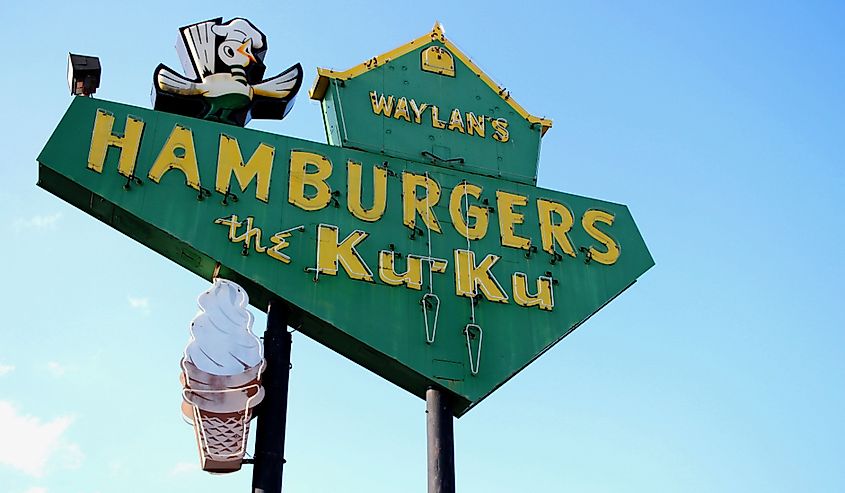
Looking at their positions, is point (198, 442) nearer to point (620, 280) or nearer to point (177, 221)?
point (177, 221)

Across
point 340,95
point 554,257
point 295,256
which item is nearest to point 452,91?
point 340,95

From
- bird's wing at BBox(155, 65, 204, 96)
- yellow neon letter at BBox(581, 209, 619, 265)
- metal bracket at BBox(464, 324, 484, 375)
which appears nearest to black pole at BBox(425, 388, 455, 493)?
metal bracket at BBox(464, 324, 484, 375)

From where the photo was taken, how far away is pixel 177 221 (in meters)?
10.9

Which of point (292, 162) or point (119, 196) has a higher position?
point (292, 162)

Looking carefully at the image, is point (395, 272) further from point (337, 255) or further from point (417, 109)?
point (417, 109)

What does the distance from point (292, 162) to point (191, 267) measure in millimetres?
1793

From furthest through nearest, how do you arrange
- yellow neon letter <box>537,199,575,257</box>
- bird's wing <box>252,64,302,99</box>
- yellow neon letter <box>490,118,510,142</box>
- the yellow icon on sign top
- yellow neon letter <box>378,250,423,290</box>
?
the yellow icon on sign top, yellow neon letter <box>490,118,510,142</box>, yellow neon letter <box>537,199,575,257</box>, bird's wing <box>252,64,302,99</box>, yellow neon letter <box>378,250,423,290</box>

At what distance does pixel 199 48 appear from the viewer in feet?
40.4

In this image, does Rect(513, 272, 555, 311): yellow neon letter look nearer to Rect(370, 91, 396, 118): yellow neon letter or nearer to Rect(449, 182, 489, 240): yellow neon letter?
Rect(449, 182, 489, 240): yellow neon letter

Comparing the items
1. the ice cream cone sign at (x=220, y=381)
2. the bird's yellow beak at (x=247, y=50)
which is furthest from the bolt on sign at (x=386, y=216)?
the ice cream cone sign at (x=220, y=381)

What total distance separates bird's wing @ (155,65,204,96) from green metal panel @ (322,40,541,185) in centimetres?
177

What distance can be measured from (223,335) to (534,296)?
156 inches

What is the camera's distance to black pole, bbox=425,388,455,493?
10.5m

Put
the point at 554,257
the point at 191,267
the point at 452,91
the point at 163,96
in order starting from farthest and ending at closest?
the point at 452,91 → the point at 554,257 → the point at 163,96 → the point at 191,267
